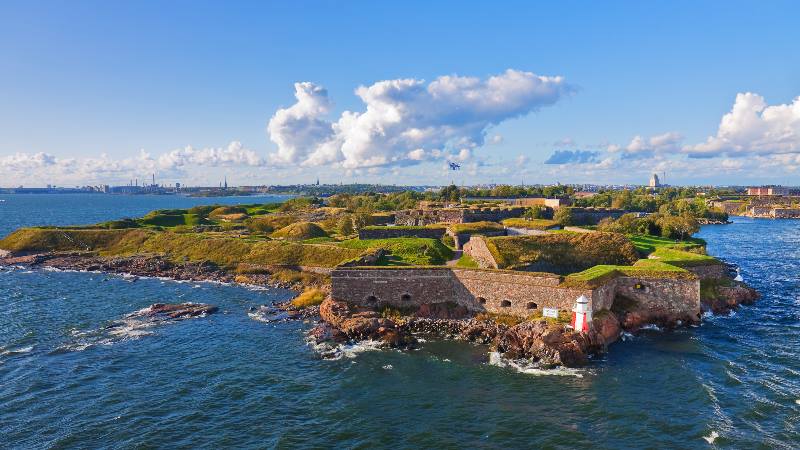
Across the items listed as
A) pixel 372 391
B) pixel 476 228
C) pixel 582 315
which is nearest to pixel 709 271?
pixel 582 315

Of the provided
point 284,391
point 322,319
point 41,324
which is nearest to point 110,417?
point 284,391

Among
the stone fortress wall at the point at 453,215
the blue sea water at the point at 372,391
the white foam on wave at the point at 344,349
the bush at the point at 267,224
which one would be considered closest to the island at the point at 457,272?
the stone fortress wall at the point at 453,215

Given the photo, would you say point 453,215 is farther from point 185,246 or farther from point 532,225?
point 185,246

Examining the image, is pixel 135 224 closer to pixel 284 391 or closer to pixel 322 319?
pixel 322 319

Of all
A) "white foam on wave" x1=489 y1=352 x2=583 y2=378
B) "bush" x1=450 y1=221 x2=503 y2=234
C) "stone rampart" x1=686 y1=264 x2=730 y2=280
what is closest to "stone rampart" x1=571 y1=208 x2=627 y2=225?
"bush" x1=450 y1=221 x2=503 y2=234

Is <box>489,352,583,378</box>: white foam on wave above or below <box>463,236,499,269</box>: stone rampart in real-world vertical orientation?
below

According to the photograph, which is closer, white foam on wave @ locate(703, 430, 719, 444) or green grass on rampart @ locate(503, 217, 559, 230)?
white foam on wave @ locate(703, 430, 719, 444)

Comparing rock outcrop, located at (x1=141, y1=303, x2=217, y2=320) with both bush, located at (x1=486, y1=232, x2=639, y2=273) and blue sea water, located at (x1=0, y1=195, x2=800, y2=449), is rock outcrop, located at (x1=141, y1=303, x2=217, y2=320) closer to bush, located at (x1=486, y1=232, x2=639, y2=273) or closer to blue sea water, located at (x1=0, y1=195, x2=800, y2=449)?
blue sea water, located at (x1=0, y1=195, x2=800, y2=449)
